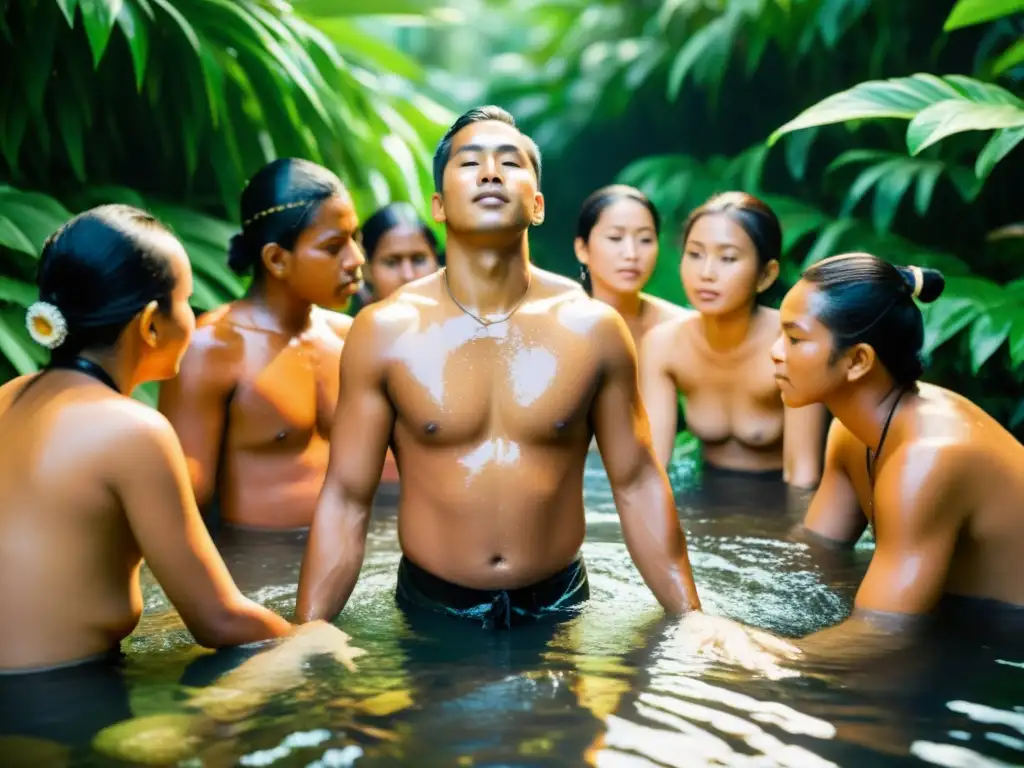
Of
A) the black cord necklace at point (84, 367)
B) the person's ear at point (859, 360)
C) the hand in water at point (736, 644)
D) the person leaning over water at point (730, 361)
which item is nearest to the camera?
the black cord necklace at point (84, 367)

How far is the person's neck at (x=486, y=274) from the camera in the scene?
304 centimetres

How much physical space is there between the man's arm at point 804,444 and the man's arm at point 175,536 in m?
2.81

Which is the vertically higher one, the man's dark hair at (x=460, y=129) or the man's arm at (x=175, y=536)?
the man's dark hair at (x=460, y=129)

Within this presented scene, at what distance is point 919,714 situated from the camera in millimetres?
2559

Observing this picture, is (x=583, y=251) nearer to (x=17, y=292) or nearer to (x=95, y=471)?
(x=17, y=292)

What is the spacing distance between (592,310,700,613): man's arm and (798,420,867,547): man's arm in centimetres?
101

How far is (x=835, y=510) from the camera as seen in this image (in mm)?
4039

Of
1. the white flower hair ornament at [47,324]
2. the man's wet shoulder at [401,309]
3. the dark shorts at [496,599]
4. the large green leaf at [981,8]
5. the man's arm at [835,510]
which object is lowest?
the dark shorts at [496,599]

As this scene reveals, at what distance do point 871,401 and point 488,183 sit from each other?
1.27m

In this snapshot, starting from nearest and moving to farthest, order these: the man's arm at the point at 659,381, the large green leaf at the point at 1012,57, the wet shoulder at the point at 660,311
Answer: the large green leaf at the point at 1012,57, the man's arm at the point at 659,381, the wet shoulder at the point at 660,311

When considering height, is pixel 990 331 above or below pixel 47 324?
above

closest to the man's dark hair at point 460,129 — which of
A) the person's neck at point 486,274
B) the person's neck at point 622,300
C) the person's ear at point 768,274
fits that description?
the person's neck at point 486,274

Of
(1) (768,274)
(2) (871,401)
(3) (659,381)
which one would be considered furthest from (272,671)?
(1) (768,274)

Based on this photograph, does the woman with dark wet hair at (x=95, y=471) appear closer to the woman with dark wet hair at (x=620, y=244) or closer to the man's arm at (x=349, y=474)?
the man's arm at (x=349, y=474)
